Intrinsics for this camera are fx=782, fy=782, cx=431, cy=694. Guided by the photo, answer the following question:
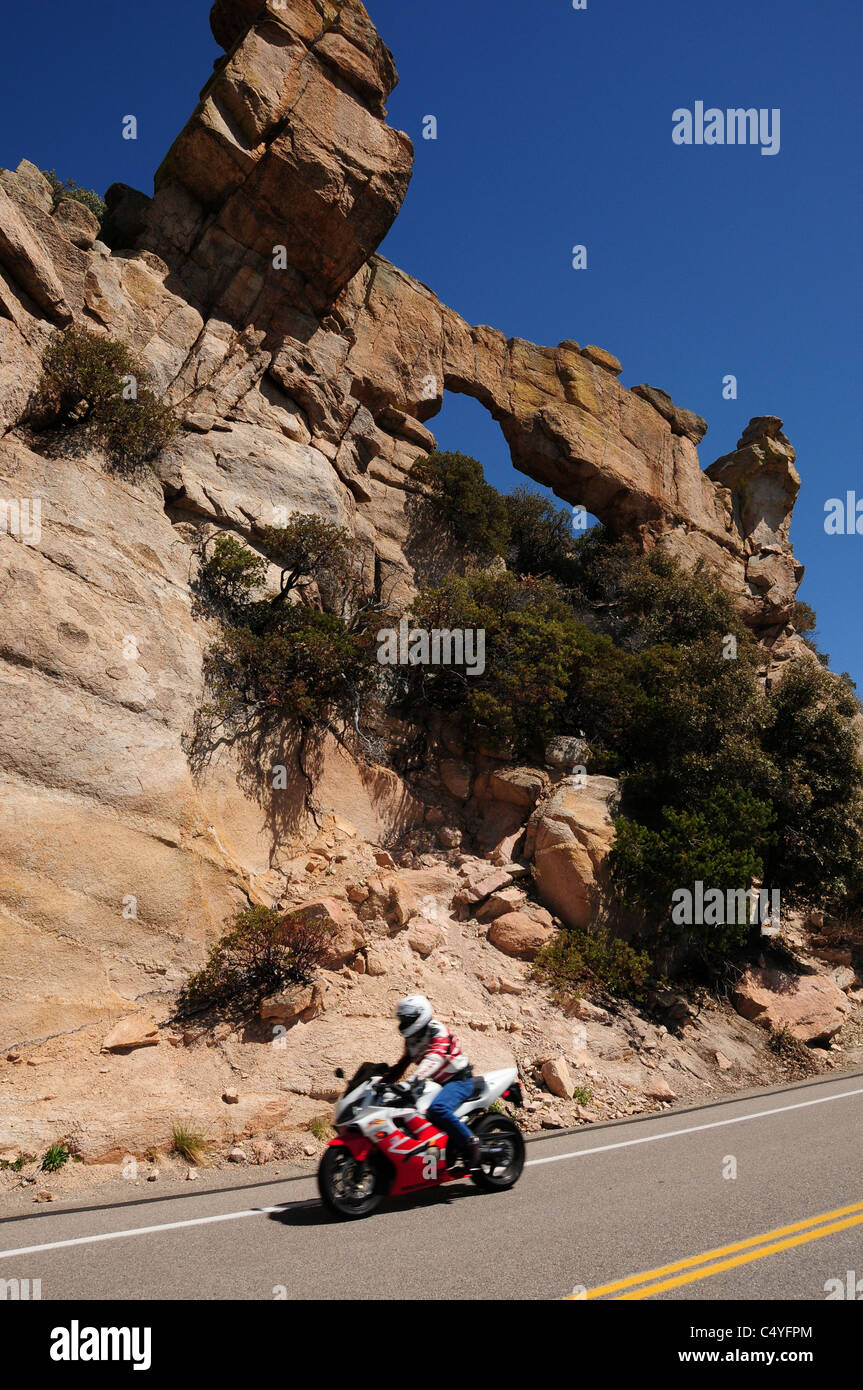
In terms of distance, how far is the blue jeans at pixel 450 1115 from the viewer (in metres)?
6.66

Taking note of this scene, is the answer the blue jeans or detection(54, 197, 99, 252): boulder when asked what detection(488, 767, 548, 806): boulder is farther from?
detection(54, 197, 99, 252): boulder

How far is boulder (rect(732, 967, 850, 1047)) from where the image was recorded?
1557 centimetres

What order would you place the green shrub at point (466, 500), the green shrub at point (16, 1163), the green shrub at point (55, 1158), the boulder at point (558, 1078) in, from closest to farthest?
the green shrub at point (16, 1163) → the green shrub at point (55, 1158) → the boulder at point (558, 1078) → the green shrub at point (466, 500)

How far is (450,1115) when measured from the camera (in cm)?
668

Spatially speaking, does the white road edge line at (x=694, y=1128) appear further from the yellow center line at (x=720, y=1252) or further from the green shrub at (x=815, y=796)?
the green shrub at (x=815, y=796)

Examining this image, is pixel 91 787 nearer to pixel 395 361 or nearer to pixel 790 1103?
pixel 790 1103

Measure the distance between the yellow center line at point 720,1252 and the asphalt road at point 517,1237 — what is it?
0.05ft

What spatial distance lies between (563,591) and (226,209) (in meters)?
14.6

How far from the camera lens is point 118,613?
13.1 m

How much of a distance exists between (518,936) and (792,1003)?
20.5 feet

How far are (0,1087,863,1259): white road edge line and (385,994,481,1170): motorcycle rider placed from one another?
159 cm

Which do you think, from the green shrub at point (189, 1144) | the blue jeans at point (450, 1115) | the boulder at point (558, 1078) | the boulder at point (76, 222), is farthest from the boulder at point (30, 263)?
the boulder at point (558, 1078)
